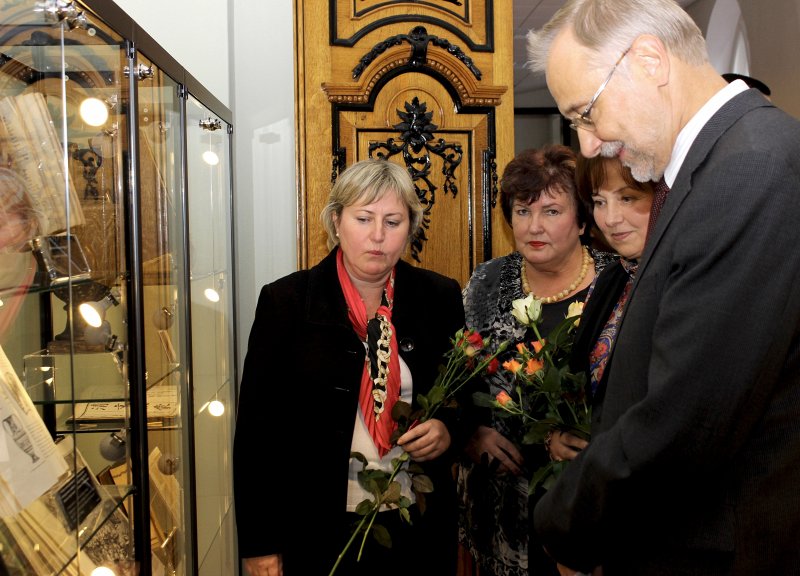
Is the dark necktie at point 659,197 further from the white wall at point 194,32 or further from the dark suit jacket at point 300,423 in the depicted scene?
the white wall at point 194,32

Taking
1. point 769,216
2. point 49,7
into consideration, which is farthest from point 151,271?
point 769,216

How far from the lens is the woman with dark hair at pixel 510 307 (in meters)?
2.21

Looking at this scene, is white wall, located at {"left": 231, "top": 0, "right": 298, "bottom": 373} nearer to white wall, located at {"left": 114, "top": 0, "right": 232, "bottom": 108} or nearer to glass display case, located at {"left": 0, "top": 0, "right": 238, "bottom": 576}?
white wall, located at {"left": 114, "top": 0, "right": 232, "bottom": 108}

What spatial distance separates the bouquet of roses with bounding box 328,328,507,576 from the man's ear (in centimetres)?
85

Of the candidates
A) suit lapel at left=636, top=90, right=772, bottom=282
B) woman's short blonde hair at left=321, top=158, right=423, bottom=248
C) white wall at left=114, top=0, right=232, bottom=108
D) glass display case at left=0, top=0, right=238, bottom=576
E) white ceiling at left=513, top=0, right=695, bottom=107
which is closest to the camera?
suit lapel at left=636, top=90, right=772, bottom=282

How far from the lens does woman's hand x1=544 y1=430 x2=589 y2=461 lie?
5.64 ft

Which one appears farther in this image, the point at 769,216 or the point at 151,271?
the point at 151,271

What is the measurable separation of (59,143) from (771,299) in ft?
4.02

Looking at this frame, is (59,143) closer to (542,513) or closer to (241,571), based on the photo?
(542,513)

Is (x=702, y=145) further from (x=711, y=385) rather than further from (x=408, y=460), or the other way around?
(x=408, y=460)

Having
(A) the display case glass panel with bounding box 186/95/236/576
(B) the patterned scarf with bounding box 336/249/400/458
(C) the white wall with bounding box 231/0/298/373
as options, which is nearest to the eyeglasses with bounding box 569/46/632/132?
(B) the patterned scarf with bounding box 336/249/400/458

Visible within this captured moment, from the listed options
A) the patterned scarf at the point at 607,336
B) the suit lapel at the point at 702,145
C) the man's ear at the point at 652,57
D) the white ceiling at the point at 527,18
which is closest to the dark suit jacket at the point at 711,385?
the suit lapel at the point at 702,145

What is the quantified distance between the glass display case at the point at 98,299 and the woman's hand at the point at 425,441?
64 centimetres

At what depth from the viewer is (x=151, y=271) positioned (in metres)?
1.80
